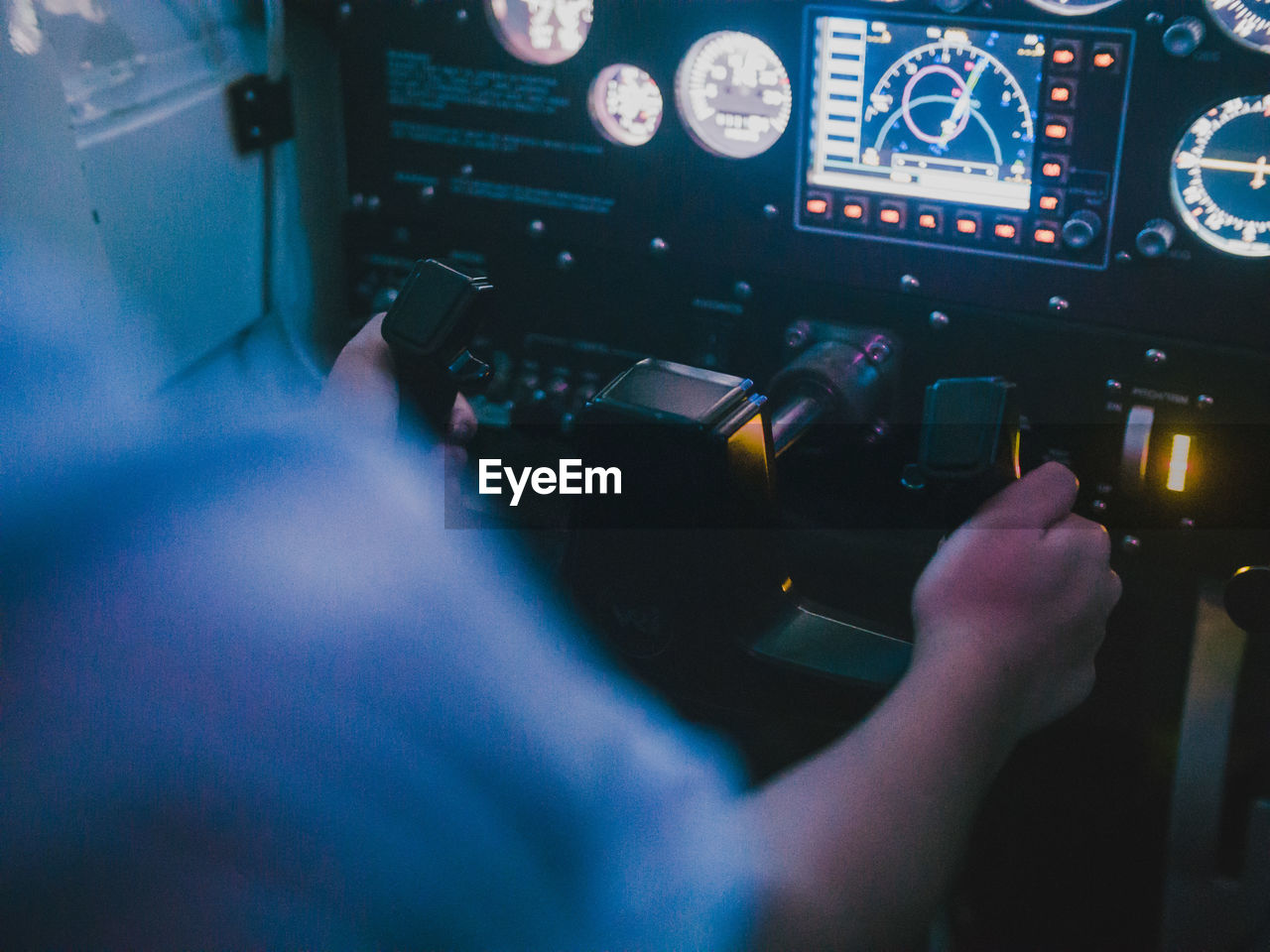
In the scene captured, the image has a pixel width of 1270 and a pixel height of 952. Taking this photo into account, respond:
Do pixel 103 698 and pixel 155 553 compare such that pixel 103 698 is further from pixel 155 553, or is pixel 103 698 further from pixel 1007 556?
pixel 1007 556

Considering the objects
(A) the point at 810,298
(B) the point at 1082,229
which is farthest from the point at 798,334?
(B) the point at 1082,229

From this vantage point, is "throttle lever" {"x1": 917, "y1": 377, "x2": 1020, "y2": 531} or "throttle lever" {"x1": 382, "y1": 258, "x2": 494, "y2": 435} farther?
"throttle lever" {"x1": 382, "y1": 258, "x2": 494, "y2": 435}

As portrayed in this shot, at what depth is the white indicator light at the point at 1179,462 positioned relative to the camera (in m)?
1.11

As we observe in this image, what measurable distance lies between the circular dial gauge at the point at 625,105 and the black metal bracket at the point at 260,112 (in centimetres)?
41

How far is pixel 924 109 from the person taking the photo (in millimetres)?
1156

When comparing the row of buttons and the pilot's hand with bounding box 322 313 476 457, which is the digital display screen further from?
the pilot's hand with bounding box 322 313 476 457

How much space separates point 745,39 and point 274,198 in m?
0.63

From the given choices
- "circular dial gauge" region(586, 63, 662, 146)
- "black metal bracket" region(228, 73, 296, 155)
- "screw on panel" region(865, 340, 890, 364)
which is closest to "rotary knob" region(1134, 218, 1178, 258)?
"screw on panel" region(865, 340, 890, 364)

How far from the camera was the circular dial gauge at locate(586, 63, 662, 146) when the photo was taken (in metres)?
1.29

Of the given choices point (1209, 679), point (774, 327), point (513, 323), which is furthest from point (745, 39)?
point (1209, 679)

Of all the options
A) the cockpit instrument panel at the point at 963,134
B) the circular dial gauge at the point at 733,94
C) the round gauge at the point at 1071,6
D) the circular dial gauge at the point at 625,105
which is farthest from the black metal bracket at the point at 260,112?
the round gauge at the point at 1071,6

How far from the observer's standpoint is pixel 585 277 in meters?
1.38

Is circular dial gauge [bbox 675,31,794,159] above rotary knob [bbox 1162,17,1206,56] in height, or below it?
below

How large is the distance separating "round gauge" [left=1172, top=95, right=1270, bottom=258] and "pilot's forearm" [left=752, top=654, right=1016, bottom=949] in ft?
1.87
